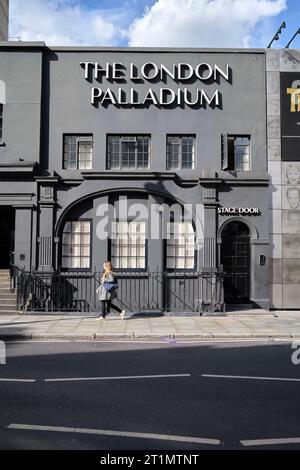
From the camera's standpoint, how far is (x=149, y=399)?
20.9 ft

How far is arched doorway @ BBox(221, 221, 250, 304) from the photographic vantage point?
16.7 m

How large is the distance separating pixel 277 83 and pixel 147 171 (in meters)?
5.55

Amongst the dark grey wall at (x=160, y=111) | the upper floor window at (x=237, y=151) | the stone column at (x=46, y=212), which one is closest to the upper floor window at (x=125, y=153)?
the dark grey wall at (x=160, y=111)

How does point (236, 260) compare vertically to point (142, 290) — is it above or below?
above

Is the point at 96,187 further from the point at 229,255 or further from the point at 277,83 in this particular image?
the point at 277,83

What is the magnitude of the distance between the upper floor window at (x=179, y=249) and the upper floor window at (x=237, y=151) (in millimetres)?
2862

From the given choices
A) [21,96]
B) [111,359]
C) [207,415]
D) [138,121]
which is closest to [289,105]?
[138,121]

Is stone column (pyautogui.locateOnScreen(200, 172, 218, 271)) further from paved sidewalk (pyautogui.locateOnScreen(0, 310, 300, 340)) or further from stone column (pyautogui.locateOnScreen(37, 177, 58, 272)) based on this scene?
stone column (pyautogui.locateOnScreen(37, 177, 58, 272))

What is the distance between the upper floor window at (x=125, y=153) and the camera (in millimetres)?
16844

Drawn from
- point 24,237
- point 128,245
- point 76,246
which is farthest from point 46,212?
point 128,245

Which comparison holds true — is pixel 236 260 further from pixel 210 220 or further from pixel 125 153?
pixel 125 153

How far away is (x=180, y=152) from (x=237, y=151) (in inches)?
78.8

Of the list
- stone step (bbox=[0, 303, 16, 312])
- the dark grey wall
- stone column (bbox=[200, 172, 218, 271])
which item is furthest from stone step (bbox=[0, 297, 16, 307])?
stone column (bbox=[200, 172, 218, 271])

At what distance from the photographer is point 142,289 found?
1620 centimetres
